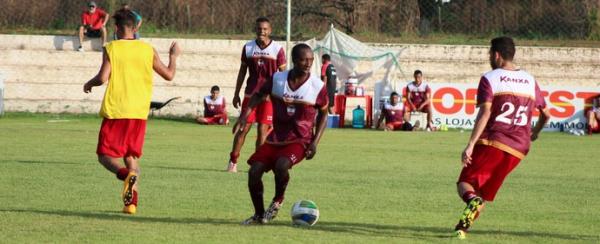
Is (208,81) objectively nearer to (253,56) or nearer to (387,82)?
(387,82)

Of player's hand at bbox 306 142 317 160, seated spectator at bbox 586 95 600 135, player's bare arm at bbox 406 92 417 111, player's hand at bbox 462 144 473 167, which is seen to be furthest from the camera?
player's bare arm at bbox 406 92 417 111

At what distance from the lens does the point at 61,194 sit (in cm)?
1239

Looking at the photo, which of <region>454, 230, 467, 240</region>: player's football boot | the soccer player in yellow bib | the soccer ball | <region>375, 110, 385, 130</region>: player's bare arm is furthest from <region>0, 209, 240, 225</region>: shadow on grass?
<region>375, 110, 385, 130</region>: player's bare arm

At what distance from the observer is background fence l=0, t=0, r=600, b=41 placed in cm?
3247

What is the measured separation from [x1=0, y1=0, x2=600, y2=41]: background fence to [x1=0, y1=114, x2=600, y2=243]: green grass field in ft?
35.1

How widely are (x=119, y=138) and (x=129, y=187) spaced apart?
A: 24.5 inches

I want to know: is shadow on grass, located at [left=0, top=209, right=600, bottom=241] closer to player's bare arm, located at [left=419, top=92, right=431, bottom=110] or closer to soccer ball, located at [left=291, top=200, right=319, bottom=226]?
soccer ball, located at [left=291, top=200, right=319, bottom=226]

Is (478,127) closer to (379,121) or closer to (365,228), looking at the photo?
(365,228)

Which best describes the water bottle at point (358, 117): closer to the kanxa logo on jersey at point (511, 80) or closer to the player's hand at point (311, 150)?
the player's hand at point (311, 150)

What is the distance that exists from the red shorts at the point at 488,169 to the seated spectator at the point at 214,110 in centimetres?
2029

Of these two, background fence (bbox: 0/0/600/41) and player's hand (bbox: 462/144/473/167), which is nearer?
player's hand (bbox: 462/144/473/167)

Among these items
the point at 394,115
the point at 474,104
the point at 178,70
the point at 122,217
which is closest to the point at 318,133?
the point at 122,217

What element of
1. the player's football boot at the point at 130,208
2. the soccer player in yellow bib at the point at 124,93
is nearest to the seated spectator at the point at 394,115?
the soccer player in yellow bib at the point at 124,93

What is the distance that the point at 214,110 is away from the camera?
2977 centimetres
